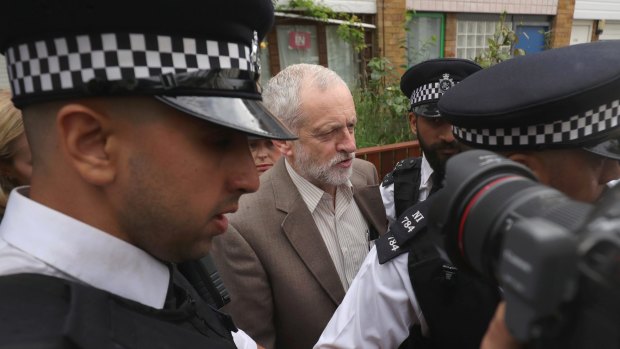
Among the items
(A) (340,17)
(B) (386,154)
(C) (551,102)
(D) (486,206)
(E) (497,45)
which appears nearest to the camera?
(D) (486,206)

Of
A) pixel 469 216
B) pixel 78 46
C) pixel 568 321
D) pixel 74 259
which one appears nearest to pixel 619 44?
pixel 469 216

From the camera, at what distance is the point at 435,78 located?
2660 mm

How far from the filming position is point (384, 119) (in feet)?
17.1

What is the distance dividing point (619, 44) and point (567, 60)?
10.0 inches

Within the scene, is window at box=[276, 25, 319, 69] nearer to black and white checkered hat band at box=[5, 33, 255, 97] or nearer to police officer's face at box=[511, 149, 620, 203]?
police officer's face at box=[511, 149, 620, 203]

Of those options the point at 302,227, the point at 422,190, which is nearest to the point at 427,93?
the point at 422,190

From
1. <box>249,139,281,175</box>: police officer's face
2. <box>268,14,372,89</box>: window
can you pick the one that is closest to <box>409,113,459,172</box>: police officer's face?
<box>249,139,281,175</box>: police officer's face

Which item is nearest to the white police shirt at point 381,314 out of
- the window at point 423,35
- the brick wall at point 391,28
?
the brick wall at point 391,28

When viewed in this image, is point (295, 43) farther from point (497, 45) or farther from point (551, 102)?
point (551, 102)

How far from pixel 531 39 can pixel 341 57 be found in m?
5.20

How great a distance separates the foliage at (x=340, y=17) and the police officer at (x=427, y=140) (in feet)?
12.5

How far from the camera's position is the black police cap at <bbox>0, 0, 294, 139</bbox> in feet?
2.42

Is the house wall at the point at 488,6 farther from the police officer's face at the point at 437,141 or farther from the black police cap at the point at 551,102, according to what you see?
the black police cap at the point at 551,102

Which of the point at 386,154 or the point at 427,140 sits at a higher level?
the point at 427,140
